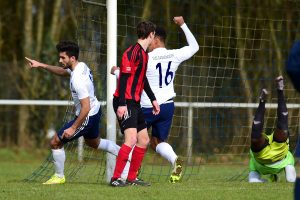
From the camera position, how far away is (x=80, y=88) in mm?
9852

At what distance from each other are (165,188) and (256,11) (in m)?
7.82

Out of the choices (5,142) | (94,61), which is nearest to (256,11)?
(94,61)

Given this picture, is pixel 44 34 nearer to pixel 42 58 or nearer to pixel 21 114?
pixel 42 58

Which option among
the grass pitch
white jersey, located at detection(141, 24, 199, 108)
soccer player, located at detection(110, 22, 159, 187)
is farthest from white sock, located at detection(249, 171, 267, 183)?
soccer player, located at detection(110, 22, 159, 187)

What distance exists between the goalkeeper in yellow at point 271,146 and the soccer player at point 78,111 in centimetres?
172

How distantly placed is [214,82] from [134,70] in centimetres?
548

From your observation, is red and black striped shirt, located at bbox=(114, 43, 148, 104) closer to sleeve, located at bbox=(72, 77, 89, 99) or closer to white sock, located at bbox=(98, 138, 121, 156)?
sleeve, located at bbox=(72, 77, 89, 99)

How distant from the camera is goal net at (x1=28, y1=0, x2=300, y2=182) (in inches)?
480

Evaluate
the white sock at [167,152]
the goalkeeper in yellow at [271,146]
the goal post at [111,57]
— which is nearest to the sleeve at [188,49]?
the goal post at [111,57]

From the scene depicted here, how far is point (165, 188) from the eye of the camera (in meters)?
9.23

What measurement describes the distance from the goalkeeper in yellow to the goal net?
2058mm

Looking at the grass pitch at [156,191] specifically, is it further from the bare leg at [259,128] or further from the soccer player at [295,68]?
the soccer player at [295,68]

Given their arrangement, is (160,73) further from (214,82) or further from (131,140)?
(214,82)

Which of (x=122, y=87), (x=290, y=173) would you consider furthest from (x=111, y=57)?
(x=290, y=173)
